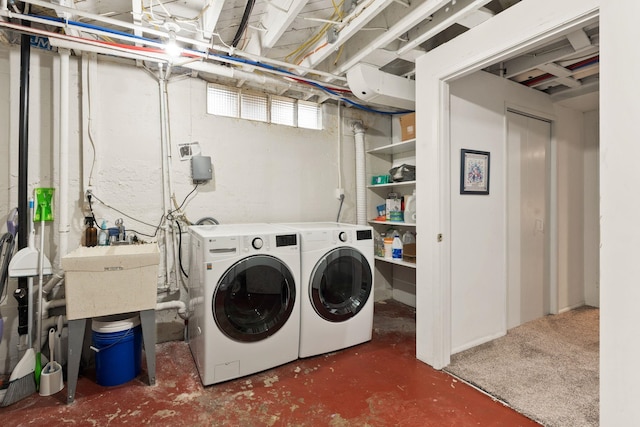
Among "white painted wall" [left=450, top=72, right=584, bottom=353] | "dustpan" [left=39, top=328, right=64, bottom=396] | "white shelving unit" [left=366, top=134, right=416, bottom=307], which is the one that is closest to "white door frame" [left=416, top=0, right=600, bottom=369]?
"white painted wall" [left=450, top=72, right=584, bottom=353]

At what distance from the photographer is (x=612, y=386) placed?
4.11 feet

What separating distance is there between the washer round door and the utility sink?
1.07 metres

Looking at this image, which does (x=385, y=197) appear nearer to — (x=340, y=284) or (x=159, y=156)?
(x=340, y=284)

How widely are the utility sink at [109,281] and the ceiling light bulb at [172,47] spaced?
4.31ft

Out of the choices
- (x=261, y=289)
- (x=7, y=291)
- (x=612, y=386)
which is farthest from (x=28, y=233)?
(x=612, y=386)

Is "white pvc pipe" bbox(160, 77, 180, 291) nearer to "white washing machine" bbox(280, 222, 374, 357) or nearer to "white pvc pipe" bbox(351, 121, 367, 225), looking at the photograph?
"white washing machine" bbox(280, 222, 374, 357)

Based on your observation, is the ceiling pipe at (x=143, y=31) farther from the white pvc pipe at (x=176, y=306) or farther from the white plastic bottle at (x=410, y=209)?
the white pvc pipe at (x=176, y=306)

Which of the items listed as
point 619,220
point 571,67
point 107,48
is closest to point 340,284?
point 619,220

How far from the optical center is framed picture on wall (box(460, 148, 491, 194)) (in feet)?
7.57

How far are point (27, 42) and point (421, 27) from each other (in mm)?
2621

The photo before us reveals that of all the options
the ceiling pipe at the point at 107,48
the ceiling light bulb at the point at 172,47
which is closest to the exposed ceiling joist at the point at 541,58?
the ceiling pipe at the point at 107,48

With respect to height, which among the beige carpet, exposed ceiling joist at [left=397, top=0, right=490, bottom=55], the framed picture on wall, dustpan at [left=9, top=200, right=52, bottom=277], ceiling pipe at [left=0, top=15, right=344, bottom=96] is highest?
exposed ceiling joist at [left=397, top=0, right=490, bottom=55]

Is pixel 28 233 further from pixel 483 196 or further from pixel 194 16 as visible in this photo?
pixel 483 196

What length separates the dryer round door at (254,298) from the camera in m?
1.94
